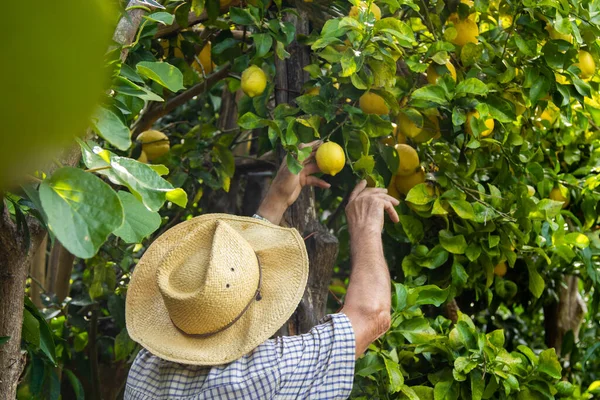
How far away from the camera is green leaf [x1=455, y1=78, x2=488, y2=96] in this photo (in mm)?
1717

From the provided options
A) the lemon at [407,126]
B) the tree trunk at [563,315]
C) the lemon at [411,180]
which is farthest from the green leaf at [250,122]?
the tree trunk at [563,315]

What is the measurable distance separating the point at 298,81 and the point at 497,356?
868mm

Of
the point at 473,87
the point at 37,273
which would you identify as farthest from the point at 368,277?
the point at 37,273

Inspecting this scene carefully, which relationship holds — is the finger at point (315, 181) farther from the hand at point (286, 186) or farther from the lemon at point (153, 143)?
the lemon at point (153, 143)

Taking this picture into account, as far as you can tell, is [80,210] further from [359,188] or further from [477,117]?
[477,117]

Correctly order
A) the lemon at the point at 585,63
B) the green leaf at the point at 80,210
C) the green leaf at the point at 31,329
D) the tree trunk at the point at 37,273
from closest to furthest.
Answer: the green leaf at the point at 80,210 < the green leaf at the point at 31,329 < the lemon at the point at 585,63 < the tree trunk at the point at 37,273

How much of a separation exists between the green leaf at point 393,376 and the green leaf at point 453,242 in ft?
1.24

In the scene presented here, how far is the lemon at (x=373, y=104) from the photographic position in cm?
172

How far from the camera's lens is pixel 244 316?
161 cm

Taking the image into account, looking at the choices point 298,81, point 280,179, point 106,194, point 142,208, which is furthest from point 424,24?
point 106,194

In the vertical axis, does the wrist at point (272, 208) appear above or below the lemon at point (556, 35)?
below

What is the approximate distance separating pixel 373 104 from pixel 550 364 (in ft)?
2.61

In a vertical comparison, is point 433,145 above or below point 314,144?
below

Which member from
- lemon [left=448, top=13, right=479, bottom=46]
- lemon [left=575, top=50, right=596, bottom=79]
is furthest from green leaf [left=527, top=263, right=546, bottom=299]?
lemon [left=448, top=13, right=479, bottom=46]
